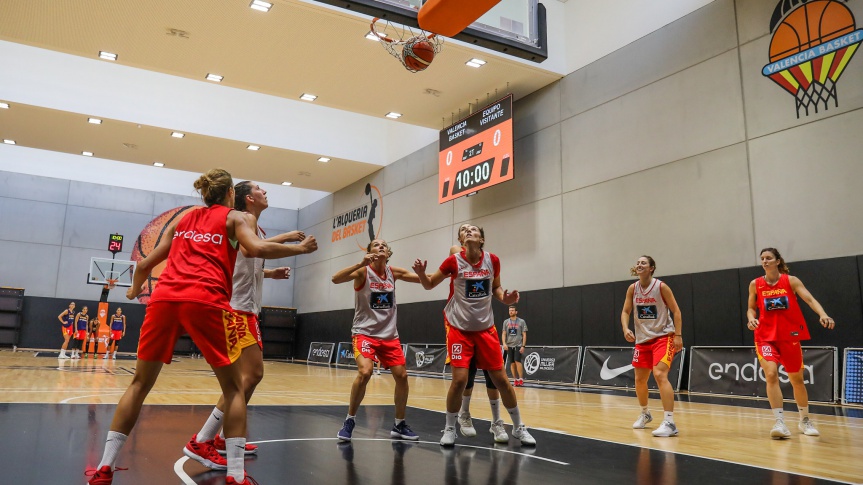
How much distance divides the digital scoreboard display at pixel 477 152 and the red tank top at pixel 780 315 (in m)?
7.75

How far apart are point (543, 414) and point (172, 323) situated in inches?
206

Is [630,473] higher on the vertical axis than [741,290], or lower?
lower

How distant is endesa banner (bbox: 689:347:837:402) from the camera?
28.5ft

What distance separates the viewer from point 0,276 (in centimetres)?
2258

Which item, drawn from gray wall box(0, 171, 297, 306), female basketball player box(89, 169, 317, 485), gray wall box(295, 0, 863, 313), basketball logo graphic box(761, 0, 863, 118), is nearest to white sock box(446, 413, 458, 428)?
female basketball player box(89, 169, 317, 485)

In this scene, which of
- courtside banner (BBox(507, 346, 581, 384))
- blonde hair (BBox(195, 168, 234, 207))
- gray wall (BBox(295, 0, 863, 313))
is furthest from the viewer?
courtside banner (BBox(507, 346, 581, 384))

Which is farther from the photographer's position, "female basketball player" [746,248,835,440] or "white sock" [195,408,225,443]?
"female basketball player" [746,248,835,440]

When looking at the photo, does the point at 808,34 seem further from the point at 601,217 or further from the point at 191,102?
the point at 191,102

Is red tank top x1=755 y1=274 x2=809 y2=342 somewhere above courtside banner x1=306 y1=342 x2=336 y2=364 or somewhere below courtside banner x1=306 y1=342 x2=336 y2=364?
above

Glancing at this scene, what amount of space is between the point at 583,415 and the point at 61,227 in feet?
75.5

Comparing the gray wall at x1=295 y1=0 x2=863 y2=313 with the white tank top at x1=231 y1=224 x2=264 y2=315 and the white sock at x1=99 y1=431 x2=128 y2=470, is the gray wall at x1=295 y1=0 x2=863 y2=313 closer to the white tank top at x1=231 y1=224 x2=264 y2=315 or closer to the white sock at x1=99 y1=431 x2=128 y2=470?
the white tank top at x1=231 y1=224 x2=264 y2=315

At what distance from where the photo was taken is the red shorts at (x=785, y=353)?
6.06 meters

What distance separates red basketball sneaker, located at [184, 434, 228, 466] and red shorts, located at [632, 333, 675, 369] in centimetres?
411

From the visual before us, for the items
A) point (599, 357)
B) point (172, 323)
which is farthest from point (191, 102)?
point (172, 323)
